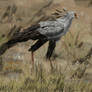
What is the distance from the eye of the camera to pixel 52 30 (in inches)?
270

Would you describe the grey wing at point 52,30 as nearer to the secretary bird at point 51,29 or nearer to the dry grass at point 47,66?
the secretary bird at point 51,29

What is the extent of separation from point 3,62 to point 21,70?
27.3 inches

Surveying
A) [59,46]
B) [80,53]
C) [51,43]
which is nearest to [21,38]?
[51,43]

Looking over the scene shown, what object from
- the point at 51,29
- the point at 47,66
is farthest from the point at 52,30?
the point at 47,66

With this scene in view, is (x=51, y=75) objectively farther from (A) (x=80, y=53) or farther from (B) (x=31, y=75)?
(A) (x=80, y=53)

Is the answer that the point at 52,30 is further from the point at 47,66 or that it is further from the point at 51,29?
the point at 47,66

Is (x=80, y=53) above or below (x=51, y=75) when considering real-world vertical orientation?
below

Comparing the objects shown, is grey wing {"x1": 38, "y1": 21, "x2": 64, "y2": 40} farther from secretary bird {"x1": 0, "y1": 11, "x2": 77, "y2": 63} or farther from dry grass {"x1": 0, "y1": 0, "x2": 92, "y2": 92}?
dry grass {"x1": 0, "y1": 0, "x2": 92, "y2": 92}

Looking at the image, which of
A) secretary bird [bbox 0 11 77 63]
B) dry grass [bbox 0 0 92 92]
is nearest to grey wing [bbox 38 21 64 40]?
secretary bird [bbox 0 11 77 63]

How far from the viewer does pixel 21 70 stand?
26.3 feet

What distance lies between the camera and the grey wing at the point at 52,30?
6820mm

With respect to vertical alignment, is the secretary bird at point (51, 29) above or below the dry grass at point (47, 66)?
above

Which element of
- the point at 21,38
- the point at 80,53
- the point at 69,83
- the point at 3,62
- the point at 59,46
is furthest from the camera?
the point at 59,46

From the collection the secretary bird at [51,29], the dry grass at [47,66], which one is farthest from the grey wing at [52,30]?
the dry grass at [47,66]
